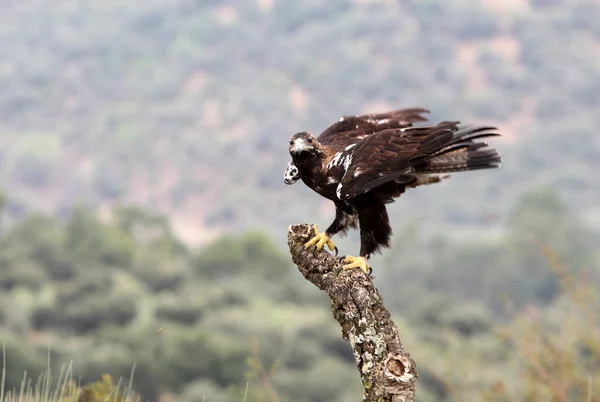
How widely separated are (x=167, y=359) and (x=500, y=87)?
149820 mm

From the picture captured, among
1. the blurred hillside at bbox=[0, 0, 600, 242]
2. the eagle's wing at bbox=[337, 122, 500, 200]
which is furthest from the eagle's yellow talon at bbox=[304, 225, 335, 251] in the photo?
the blurred hillside at bbox=[0, 0, 600, 242]

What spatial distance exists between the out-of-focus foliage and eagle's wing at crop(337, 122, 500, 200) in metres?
4.10

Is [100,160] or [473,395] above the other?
[100,160]

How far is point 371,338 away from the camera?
6.21 m

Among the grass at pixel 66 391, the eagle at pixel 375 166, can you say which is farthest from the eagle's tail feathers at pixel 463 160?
the grass at pixel 66 391

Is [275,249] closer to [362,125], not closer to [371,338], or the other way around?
[362,125]

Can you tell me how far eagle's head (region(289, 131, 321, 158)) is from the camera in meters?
7.30

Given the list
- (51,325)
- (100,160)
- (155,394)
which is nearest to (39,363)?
(155,394)

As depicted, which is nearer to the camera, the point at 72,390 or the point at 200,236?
the point at 72,390

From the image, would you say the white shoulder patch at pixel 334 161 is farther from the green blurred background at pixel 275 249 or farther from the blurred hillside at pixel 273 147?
the blurred hillside at pixel 273 147

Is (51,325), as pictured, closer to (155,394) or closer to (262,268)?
(155,394)

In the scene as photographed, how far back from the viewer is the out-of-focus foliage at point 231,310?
44.1 m

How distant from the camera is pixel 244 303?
7281 cm

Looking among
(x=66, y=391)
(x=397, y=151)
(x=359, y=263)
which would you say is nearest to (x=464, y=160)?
(x=397, y=151)
